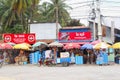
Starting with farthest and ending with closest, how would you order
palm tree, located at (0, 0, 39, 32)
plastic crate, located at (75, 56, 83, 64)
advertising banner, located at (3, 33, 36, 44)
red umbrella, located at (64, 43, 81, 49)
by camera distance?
palm tree, located at (0, 0, 39, 32)
advertising banner, located at (3, 33, 36, 44)
plastic crate, located at (75, 56, 83, 64)
red umbrella, located at (64, 43, 81, 49)

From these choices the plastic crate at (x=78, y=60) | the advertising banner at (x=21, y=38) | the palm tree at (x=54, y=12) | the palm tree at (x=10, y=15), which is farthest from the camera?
the palm tree at (x=54, y=12)

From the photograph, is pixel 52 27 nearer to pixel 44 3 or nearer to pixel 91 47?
pixel 91 47

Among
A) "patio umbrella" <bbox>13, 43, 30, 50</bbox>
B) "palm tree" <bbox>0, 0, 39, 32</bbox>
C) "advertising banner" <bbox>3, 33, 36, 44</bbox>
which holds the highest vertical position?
"palm tree" <bbox>0, 0, 39, 32</bbox>

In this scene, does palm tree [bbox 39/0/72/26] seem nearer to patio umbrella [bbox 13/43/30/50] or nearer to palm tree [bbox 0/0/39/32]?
palm tree [bbox 0/0/39/32]

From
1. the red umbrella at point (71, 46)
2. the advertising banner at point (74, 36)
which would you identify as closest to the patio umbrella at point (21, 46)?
the red umbrella at point (71, 46)

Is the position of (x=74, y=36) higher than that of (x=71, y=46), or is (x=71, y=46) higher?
(x=74, y=36)

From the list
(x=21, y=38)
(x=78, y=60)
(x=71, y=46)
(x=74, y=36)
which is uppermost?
(x=74, y=36)

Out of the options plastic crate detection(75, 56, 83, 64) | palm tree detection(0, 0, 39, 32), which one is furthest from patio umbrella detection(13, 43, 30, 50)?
palm tree detection(0, 0, 39, 32)
